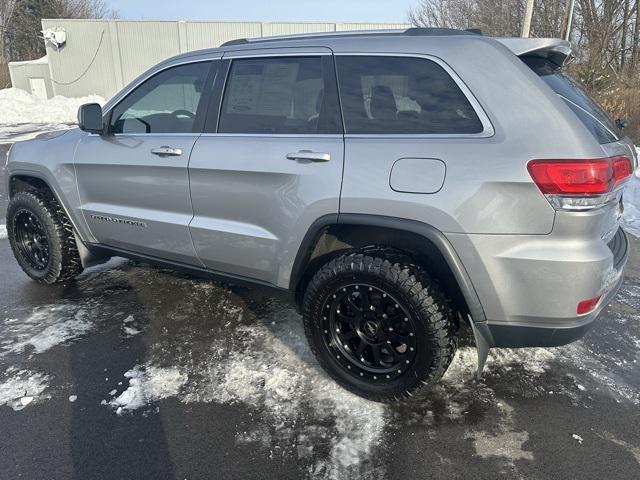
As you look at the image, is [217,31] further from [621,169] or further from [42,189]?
[621,169]

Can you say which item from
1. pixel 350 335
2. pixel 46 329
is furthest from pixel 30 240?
pixel 350 335

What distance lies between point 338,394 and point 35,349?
2.02 m

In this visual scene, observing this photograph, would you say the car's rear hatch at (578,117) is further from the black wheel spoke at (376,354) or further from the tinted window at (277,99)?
the black wheel spoke at (376,354)

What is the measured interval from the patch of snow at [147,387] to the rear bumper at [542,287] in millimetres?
1745

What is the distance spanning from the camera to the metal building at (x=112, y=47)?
2131 centimetres

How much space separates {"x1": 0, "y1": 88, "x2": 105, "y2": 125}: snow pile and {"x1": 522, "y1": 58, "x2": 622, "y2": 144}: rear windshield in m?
19.4

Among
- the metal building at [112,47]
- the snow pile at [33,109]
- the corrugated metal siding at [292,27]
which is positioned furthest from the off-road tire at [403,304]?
the metal building at [112,47]

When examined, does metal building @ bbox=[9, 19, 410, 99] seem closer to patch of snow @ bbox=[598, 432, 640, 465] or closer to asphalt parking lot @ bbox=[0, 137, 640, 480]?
asphalt parking lot @ bbox=[0, 137, 640, 480]

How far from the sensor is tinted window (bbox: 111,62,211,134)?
324cm

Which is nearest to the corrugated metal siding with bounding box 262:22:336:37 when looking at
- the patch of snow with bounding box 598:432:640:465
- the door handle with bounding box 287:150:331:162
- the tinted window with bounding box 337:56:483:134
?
the tinted window with bounding box 337:56:483:134

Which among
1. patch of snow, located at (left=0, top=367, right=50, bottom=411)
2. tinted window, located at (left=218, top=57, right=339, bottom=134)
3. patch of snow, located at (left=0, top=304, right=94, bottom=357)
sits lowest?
patch of snow, located at (left=0, top=304, right=94, bottom=357)

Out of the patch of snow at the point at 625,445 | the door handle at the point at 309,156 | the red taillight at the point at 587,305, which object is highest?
the door handle at the point at 309,156

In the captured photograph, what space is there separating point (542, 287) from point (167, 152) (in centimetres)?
231

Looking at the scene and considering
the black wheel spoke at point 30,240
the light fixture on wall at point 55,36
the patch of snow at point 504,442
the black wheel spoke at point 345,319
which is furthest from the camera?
the light fixture on wall at point 55,36
